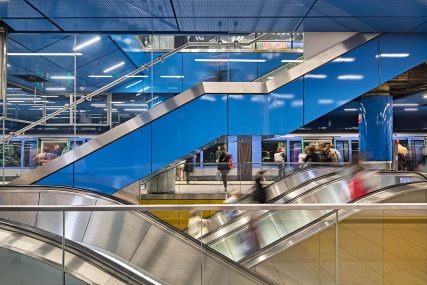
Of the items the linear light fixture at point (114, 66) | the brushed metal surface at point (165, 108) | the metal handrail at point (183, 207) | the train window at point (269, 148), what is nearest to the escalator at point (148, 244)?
the metal handrail at point (183, 207)

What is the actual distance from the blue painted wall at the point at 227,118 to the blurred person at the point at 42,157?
107 cm

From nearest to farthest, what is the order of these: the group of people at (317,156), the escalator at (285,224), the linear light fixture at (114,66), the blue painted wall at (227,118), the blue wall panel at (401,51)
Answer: the escalator at (285,224) → the blue wall panel at (401,51) → the blue painted wall at (227,118) → the linear light fixture at (114,66) → the group of people at (317,156)

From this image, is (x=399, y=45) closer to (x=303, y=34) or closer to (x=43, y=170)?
(x=303, y=34)

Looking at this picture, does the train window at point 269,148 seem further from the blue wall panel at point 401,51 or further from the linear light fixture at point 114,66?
the blue wall panel at point 401,51

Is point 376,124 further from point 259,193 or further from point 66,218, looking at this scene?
point 66,218

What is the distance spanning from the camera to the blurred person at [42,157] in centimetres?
982

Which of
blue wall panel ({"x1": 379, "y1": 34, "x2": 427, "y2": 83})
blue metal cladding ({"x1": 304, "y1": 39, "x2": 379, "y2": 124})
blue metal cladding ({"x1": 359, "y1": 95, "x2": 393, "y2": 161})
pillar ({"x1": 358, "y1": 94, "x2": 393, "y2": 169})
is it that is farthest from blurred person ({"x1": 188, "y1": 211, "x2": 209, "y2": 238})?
blue metal cladding ({"x1": 359, "y1": 95, "x2": 393, "y2": 161})

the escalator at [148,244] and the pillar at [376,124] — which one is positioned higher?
the pillar at [376,124]

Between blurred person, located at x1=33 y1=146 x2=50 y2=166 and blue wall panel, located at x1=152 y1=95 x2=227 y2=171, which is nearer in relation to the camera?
blue wall panel, located at x1=152 y1=95 x2=227 y2=171

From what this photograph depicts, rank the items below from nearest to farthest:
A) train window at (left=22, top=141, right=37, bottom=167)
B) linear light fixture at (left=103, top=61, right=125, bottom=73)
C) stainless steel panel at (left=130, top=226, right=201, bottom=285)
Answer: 1. stainless steel panel at (left=130, top=226, right=201, bottom=285)
2. train window at (left=22, top=141, right=37, bottom=167)
3. linear light fixture at (left=103, top=61, right=125, bottom=73)

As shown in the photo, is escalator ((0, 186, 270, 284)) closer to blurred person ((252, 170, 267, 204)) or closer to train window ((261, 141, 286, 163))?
blurred person ((252, 170, 267, 204))

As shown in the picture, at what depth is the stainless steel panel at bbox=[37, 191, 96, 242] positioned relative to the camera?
381 cm

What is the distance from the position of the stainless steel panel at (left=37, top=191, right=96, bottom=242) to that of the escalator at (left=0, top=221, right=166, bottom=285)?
0.89 ft

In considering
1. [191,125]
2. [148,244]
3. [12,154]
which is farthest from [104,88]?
[148,244]
